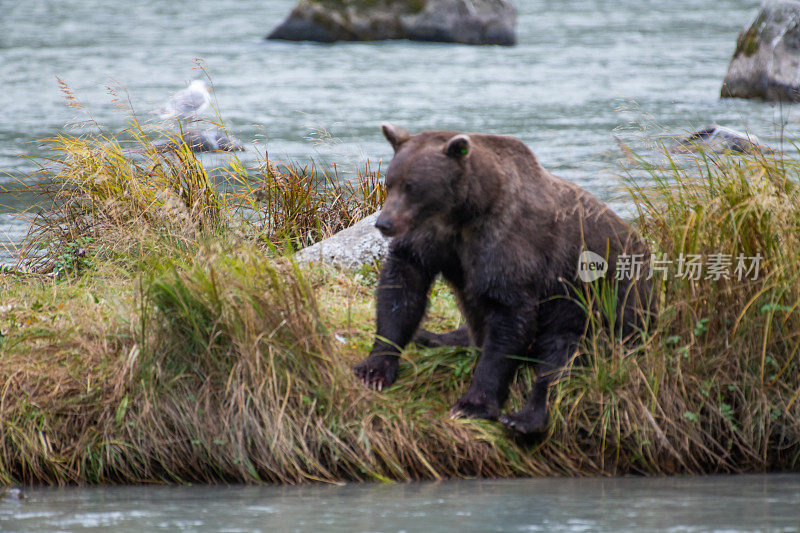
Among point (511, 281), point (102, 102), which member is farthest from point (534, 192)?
point (102, 102)

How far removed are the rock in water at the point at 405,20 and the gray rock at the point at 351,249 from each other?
18.2 meters

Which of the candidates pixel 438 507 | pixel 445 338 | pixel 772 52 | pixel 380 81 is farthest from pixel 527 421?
pixel 380 81

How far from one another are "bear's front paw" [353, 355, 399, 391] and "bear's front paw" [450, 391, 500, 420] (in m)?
0.37

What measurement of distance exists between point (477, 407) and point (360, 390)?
22.0 inches

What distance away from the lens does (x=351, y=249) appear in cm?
722

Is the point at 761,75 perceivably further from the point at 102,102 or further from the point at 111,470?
the point at 111,470

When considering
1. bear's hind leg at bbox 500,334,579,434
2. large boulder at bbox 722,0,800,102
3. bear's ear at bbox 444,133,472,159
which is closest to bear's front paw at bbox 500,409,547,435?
bear's hind leg at bbox 500,334,579,434

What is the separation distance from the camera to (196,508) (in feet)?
14.0

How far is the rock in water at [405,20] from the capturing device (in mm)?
24672

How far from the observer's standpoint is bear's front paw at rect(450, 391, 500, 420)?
16.1 feet

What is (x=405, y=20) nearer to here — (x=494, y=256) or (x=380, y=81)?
(x=380, y=81)

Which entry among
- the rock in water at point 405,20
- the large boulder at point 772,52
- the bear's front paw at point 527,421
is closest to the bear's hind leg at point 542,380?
the bear's front paw at point 527,421

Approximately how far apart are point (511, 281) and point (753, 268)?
1142 mm

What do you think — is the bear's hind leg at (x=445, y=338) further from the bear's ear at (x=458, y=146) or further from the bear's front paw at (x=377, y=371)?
the bear's ear at (x=458, y=146)
